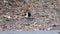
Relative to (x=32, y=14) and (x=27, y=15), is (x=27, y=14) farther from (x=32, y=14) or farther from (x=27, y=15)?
(x=32, y=14)

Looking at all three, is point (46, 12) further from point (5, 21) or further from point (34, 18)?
point (5, 21)

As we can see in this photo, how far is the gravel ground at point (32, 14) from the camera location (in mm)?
5470

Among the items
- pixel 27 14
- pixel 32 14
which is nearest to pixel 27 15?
pixel 27 14

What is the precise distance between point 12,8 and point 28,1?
2.38 ft

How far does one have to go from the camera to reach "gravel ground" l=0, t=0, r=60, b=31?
5.47 m

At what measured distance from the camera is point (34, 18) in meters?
6.04

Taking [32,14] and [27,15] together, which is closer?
[27,15]

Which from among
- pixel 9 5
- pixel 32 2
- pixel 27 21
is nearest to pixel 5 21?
pixel 27 21

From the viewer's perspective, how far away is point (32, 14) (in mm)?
6285

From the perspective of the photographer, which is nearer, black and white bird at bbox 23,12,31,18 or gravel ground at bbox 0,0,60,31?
gravel ground at bbox 0,0,60,31

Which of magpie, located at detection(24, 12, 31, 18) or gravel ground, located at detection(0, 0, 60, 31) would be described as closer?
gravel ground, located at detection(0, 0, 60, 31)

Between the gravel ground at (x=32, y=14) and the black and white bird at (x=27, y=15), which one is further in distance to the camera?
the black and white bird at (x=27, y=15)

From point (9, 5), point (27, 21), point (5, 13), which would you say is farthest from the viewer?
point (9, 5)

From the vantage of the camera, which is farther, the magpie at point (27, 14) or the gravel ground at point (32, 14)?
the magpie at point (27, 14)
